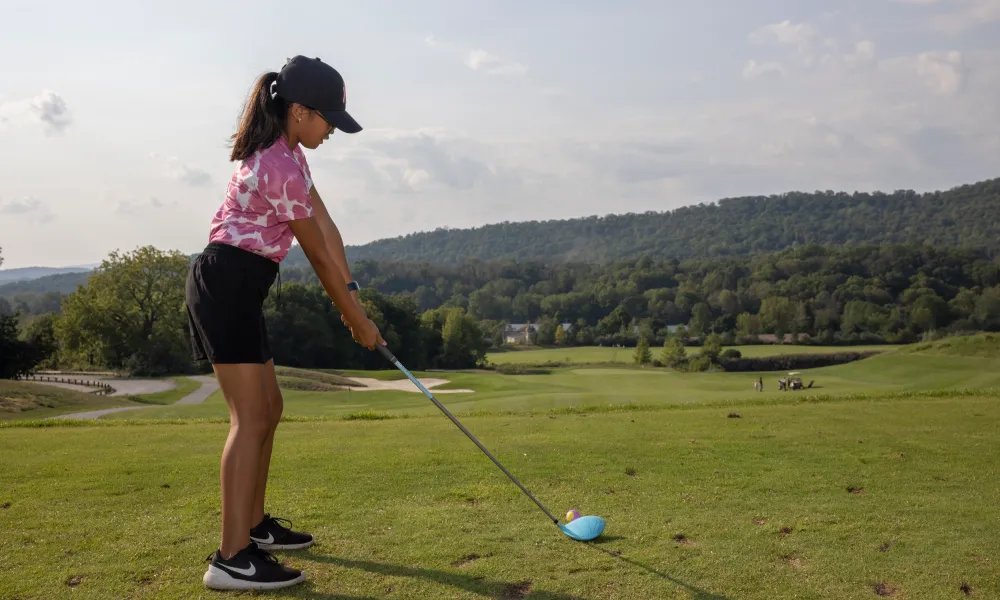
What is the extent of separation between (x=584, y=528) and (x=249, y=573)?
1610mm

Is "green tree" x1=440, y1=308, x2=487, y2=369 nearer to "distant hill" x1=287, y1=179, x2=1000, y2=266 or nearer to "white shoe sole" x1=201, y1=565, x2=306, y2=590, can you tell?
"distant hill" x1=287, y1=179, x2=1000, y2=266

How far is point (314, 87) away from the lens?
11.9 feet

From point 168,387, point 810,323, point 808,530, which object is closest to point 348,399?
point 168,387

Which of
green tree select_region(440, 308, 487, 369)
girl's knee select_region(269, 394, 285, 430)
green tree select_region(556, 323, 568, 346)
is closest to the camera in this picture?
girl's knee select_region(269, 394, 285, 430)

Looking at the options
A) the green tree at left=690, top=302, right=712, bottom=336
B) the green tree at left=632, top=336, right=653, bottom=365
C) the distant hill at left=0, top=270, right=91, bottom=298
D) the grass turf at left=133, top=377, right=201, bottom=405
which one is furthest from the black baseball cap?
the distant hill at left=0, top=270, right=91, bottom=298

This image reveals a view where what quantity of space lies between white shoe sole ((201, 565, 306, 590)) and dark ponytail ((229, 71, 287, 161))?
5.97ft

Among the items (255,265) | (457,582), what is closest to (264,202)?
(255,265)

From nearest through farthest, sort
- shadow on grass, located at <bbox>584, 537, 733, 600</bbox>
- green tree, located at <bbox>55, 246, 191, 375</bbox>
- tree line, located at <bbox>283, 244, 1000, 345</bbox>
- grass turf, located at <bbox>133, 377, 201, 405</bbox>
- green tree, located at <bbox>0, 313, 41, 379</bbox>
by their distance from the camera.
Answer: shadow on grass, located at <bbox>584, 537, 733, 600</bbox>, grass turf, located at <bbox>133, 377, 201, 405</bbox>, green tree, located at <bbox>0, 313, 41, 379</bbox>, green tree, located at <bbox>55, 246, 191, 375</bbox>, tree line, located at <bbox>283, 244, 1000, 345</bbox>

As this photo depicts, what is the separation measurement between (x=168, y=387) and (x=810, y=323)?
53679 mm

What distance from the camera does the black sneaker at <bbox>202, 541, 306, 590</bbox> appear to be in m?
3.34

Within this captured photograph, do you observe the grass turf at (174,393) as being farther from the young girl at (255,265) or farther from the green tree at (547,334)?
the green tree at (547,334)

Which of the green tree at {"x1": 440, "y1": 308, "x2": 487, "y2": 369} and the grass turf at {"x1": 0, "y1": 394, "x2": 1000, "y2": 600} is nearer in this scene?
the grass turf at {"x1": 0, "y1": 394, "x2": 1000, "y2": 600}

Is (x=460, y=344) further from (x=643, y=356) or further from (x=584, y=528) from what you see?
(x=584, y=528)

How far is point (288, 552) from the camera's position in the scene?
3859mm
